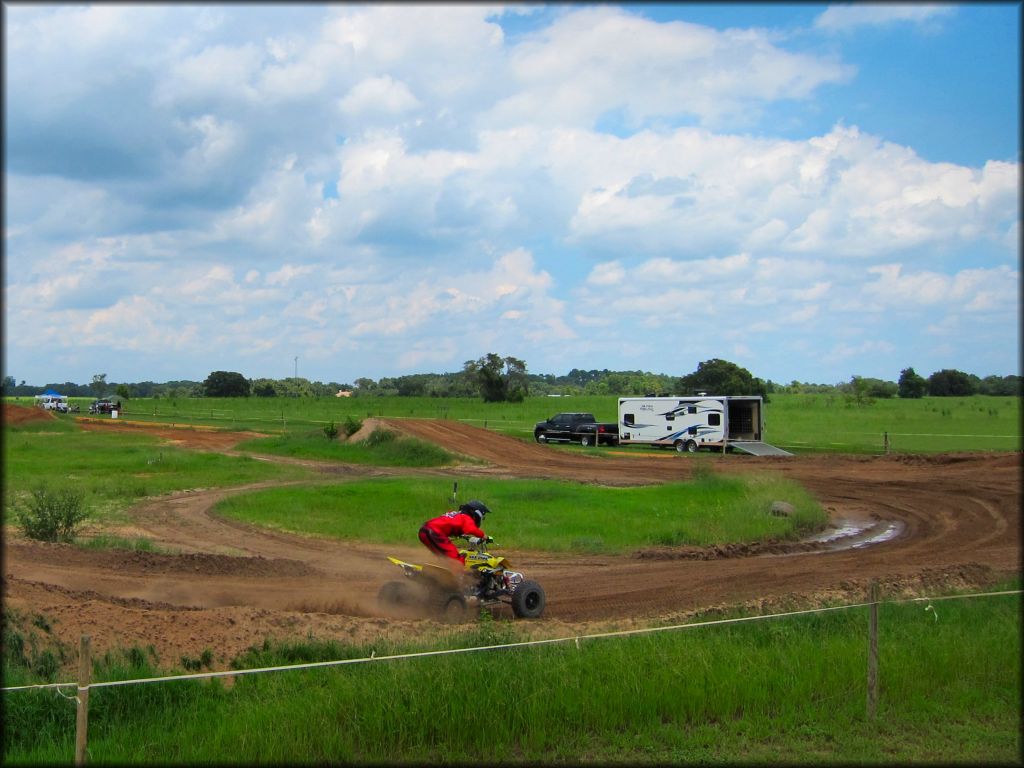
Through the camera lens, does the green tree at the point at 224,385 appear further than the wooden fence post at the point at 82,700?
Yes

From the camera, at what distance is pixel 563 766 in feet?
21.4

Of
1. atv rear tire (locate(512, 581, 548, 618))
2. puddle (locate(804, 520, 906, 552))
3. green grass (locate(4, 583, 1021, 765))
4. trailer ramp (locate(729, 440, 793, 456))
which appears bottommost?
puddle (locate(804, 520, 906, 552))

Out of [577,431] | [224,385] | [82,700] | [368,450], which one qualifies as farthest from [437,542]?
[224,385]

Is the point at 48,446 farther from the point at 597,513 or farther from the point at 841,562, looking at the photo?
the point at 841,562

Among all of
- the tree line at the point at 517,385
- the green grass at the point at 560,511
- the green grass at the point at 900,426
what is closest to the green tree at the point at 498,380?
the tree line at the point at 517,385

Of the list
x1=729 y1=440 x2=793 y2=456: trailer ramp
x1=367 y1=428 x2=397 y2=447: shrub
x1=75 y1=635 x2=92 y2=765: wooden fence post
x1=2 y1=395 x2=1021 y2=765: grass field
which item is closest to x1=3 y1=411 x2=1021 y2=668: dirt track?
x1=2 y1=395 x2=1021 y2=765: grass field

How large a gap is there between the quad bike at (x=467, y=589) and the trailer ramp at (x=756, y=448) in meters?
31.8

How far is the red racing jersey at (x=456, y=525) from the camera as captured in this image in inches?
460

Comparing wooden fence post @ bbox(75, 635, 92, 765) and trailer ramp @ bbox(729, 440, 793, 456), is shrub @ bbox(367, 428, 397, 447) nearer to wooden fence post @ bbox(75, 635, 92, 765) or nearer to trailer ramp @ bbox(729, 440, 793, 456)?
trailer ramp @ bbox(729, 440, 793, 456)

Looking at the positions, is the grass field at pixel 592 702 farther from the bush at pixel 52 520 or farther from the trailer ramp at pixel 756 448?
the trailer ramp at pixel 756 448

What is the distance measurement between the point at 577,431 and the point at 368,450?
48.1 ft

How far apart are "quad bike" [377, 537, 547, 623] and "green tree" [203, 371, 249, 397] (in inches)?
3958

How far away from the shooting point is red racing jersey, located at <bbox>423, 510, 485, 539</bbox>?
11.7 metres

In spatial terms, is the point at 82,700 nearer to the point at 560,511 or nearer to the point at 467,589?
the point at 467,589
